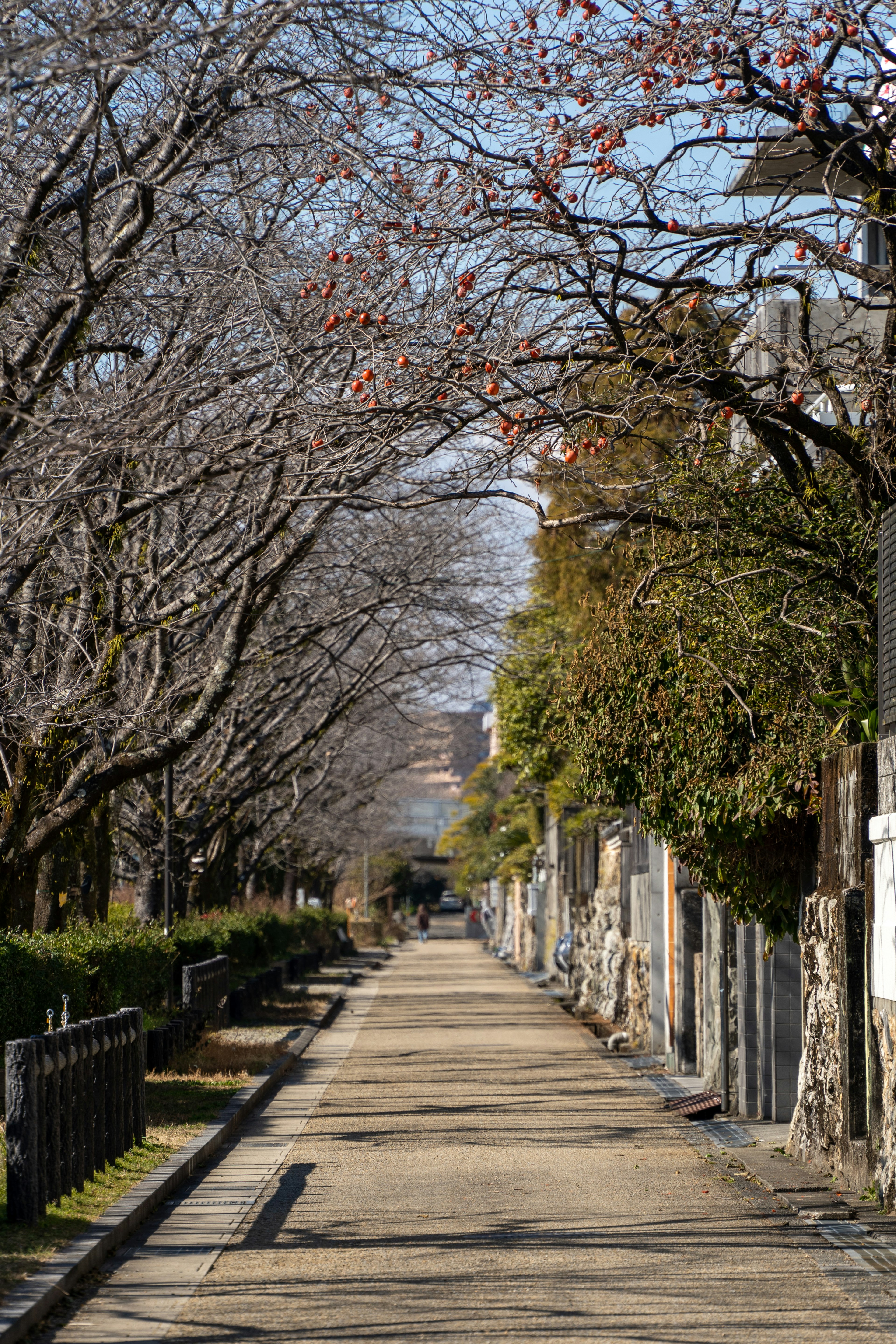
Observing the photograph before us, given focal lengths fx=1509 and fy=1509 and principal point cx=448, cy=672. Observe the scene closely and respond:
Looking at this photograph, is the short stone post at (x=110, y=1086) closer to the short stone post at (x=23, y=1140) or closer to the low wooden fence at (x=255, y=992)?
the short stone post at (x=23, y=1140)

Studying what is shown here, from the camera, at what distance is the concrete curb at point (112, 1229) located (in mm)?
6258

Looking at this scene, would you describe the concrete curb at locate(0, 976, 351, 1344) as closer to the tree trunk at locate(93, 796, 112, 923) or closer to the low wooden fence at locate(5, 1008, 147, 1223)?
the low wooden fence at locate(5, 1008, 147, 1223)

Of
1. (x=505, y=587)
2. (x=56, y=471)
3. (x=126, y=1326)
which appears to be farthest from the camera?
(x=505, y=587)

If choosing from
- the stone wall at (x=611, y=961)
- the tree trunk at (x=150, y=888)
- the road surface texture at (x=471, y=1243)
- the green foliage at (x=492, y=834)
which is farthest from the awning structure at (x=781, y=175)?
the green foliage at (x=492, y=834)

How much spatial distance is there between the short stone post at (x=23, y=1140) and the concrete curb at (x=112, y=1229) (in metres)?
0.34

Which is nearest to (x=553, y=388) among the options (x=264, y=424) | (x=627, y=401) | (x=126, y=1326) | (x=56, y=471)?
(x=627, y=401)

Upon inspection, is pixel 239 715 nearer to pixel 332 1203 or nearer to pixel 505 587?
pixel 505 587

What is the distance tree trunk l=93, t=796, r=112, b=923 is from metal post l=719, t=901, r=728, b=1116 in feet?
31.1

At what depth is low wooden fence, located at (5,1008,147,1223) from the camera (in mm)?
7766

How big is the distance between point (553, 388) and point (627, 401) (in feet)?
3.38

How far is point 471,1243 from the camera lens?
8.02 meters

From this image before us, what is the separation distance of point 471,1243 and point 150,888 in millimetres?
17805

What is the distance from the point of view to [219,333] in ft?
39.2

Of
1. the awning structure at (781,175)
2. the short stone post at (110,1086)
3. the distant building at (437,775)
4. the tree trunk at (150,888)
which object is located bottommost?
the short stone post at (110,1086)
